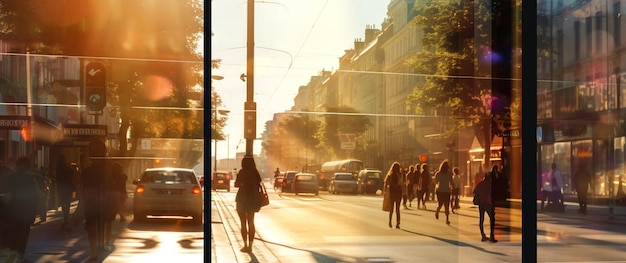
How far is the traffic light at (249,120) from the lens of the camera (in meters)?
7.81

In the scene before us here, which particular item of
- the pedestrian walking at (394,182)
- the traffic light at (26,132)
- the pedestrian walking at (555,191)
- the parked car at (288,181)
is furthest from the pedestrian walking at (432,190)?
the traffic light at (26,132)

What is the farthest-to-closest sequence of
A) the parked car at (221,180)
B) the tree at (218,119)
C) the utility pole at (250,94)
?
the utility pole at (250,94), the tree at (218,119), the parked car at (221,180)

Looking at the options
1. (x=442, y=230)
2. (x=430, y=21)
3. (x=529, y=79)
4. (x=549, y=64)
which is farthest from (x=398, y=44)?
(x=549, y=64)

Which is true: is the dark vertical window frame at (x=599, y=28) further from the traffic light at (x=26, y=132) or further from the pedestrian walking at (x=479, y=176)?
the traffic light at (x=26, y=132)

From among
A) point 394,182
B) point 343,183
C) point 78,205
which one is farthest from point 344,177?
point 78,205

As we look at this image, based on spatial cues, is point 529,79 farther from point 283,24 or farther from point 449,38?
point 449,38

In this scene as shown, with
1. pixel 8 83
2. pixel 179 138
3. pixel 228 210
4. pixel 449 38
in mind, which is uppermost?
pixel 449 38

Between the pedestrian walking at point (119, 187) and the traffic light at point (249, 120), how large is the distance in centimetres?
258

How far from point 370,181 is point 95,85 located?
3704mm

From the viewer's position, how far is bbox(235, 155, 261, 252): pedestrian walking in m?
8.21

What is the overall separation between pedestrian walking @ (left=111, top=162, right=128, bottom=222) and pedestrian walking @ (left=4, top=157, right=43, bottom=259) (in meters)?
1.32

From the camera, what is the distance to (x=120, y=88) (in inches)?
392

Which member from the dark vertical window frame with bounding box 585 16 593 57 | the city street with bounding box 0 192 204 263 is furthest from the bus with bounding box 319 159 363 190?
the dark vertical window frame with bounding box 585 16 593 57

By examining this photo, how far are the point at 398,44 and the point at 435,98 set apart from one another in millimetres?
996
